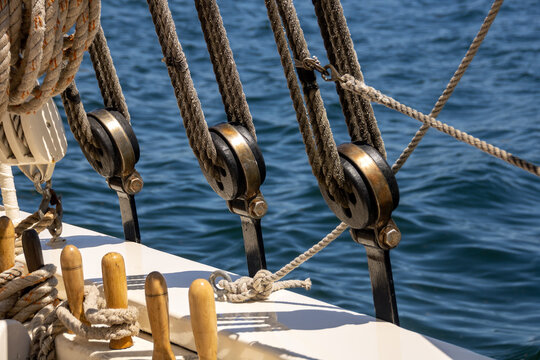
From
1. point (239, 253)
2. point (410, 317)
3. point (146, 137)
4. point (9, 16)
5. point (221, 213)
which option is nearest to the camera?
point (9, 16)

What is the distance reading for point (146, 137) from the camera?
5.62 meters

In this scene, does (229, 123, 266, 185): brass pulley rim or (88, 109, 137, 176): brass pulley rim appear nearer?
(229, 123, 266, 185): brass pulley rim

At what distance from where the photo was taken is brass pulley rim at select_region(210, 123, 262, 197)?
5.58ft

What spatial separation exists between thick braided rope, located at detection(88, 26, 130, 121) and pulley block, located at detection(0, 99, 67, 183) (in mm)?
184

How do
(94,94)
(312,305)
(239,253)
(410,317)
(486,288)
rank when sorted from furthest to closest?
(94,94), (239,253), (486,288), (410,317), (312,305)

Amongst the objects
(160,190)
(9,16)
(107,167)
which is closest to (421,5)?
(160,190)

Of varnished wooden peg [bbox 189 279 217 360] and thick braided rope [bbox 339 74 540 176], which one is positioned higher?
thick braided rope [bbox 339 74 540 176]

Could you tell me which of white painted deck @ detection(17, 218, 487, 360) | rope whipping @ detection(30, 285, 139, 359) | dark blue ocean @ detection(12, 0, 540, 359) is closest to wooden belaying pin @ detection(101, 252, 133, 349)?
rope whipping @ detection(30, 285, 139, 359)

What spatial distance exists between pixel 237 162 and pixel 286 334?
0.37m

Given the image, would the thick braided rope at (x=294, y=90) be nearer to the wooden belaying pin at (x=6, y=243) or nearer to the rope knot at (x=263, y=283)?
the rope knot at (x=263, y=283)

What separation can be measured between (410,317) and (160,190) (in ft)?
6.50

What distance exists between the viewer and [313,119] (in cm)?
157

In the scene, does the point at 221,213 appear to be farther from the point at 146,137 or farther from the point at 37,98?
the point at 37,98

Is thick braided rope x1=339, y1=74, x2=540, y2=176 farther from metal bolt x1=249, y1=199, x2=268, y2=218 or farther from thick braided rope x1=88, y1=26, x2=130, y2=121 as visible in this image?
thick braided rope x1=88, y1=26, x2=130, y2=121
